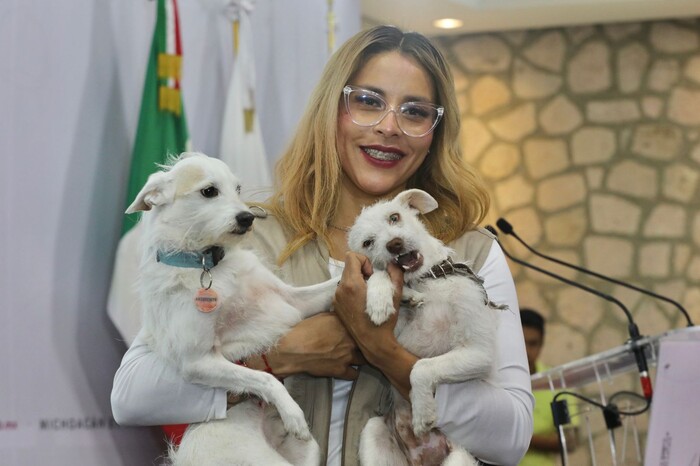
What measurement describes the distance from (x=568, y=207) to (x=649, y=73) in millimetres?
1175

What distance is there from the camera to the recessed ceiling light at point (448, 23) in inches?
251

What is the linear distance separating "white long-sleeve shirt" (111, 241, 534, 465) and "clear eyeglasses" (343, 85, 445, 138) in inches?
22.6

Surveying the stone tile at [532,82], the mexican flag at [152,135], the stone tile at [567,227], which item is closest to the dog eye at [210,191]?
the mexican flag at [152,135]

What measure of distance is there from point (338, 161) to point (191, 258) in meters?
0.54

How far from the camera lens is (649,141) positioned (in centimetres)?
635

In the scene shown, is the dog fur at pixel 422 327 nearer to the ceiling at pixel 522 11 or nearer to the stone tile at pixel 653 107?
the ceiling at pixel 522 11

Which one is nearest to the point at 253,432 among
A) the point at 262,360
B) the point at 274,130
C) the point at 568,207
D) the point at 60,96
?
the point at 262,360

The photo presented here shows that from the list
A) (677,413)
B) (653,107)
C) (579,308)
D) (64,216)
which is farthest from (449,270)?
(653,107)

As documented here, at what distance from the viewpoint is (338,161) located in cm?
203

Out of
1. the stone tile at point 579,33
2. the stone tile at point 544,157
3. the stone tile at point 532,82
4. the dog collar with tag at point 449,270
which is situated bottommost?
the stone tile at point 544,157

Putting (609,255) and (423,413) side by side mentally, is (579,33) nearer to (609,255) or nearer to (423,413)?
(609,255)

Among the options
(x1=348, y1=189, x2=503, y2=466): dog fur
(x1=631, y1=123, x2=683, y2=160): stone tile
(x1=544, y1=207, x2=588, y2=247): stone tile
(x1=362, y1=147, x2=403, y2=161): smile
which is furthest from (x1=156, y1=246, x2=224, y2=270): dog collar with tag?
(x1=631, y1=123, x2=683, y2=160): stone tile

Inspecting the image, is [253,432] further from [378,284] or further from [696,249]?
[696,249]

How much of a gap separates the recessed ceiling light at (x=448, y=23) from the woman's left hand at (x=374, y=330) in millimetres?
5041
